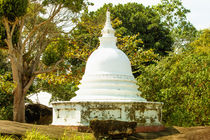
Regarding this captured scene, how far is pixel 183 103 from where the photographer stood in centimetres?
1230

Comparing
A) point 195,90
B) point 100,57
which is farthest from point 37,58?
point 195,90

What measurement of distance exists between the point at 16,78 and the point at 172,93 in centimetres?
746

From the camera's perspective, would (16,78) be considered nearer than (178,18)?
Yes

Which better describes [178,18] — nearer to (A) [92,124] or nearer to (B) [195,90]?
(B) [195,90]

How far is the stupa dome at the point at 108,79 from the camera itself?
10016mm

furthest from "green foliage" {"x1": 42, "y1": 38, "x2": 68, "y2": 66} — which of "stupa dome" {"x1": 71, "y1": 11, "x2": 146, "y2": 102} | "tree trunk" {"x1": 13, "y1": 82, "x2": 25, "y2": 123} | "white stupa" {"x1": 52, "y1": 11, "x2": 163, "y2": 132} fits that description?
"stupa dome" {"x1": 71, "y1": 11, "x2": 146, "y2": 102}

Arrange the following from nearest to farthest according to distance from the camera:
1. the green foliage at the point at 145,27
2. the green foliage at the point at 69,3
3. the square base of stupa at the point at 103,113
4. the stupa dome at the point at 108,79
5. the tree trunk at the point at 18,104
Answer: the square base of stupa at the point at 103,113, the stupa dome at the point at 108,79, the tree trunk at the point at 18,104, the green foliage at the point at 69,3, the green foliage at the point at 145,27

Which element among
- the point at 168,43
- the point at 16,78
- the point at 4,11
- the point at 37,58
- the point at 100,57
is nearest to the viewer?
the point at 100,57

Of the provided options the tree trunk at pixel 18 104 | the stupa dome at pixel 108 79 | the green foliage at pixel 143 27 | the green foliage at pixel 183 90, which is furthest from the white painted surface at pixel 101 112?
the green foliage at pixel 143 27

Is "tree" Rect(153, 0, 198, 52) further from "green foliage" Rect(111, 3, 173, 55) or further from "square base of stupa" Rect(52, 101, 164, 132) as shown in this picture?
"square base of stupa" Rect(52, 101, 164, 132)

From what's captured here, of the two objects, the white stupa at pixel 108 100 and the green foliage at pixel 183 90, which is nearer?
the white stupa at pixel 108 100

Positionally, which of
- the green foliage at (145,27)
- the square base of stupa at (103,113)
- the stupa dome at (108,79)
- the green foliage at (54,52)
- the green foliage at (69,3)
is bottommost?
the square base of stupa at (103,113)

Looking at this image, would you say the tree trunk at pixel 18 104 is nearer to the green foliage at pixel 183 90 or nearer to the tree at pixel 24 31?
the tree at pixel 24 31

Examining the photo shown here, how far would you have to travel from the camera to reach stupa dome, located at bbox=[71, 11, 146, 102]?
10016 millimetres
